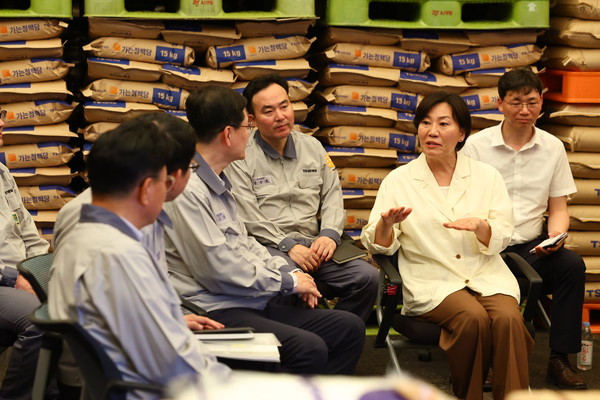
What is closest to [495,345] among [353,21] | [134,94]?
[353,21]

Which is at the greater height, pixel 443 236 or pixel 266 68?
pixel 266 68

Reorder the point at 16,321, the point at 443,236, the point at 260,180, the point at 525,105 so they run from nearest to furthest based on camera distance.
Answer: the point at 16,321
the point at 443,236
the point at 260,180
the point at 525,105

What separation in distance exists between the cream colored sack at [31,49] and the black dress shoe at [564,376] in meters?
3.16

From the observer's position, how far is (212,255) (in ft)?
10.8

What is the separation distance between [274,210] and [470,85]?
157cm

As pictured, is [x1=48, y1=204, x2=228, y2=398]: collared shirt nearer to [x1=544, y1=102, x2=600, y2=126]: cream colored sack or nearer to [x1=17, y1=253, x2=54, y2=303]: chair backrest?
[x1=17, y1=253, x2=54, y2=303]: chair backrest

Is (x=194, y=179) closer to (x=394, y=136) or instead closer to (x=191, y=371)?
(x=191, y=371)

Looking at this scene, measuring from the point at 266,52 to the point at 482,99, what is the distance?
1.32 meters

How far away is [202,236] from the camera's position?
10.8 feet

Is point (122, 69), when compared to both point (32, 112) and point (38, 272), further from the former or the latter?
point (38, 272)

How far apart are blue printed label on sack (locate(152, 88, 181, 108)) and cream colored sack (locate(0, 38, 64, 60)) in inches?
22.3

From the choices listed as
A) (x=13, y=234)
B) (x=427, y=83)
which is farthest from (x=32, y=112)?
A: (x=427, y=83)

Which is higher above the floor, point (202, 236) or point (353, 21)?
point (353, 21)

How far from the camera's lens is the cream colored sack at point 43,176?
4738 millimetres
